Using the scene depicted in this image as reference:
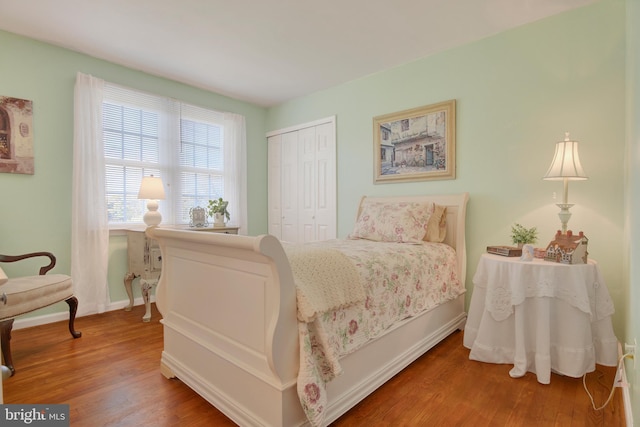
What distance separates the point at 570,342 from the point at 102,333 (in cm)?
334

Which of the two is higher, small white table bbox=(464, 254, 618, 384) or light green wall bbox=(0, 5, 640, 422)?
light green wall bbox=(0, 5, 640, 422)

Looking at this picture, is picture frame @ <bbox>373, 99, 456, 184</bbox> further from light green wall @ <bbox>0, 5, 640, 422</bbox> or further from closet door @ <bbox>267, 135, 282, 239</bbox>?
closet door @ <bbox>267, 135, 282, 239</bbox>

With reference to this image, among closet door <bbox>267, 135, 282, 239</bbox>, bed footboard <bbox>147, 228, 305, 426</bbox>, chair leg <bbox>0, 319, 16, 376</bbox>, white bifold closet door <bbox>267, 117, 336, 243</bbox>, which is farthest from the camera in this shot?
closet door <bbox>267, 135, 282, 239</bbox>

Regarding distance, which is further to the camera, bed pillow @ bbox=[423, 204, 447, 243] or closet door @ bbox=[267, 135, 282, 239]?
closet door @ bbox=[267, 135, 282, 239]

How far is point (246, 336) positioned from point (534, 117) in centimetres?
261

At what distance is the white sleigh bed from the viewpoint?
1.34 metres

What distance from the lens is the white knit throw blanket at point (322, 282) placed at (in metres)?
1.38

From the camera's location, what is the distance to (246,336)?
1.49 meters

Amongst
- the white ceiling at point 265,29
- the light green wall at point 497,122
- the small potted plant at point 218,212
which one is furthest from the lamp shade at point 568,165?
the small potted plant at point 218,212

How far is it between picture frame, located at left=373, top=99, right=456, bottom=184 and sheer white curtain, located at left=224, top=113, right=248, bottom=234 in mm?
1839

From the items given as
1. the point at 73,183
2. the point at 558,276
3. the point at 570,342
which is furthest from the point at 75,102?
the point at 570,342

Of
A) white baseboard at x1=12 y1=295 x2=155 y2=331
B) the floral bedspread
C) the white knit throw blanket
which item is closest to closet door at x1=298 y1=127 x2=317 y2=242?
the floral bedspread

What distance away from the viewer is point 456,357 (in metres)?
2.24

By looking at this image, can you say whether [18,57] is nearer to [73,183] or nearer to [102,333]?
[73,183]
